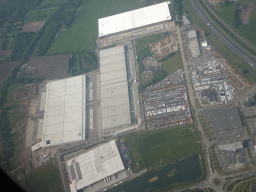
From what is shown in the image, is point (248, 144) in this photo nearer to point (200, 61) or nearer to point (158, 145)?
point (158, 145)

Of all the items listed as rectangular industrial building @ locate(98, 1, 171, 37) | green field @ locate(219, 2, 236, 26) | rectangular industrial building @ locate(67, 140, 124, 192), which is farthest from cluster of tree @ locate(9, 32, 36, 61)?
green field @ locate(219, 2, 236, 26)

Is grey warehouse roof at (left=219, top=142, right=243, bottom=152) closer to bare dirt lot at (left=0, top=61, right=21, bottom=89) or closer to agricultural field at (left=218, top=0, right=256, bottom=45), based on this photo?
agricultural field at (left=218, top=0, right=256, bottom=45)

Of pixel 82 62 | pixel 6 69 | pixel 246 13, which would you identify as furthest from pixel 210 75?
pixel 6 69

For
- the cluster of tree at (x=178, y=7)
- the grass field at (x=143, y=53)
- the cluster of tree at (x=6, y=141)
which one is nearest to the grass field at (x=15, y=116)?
the cluster of tree at (x=6, y=141)

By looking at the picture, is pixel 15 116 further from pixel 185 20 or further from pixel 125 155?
pixel 185 20

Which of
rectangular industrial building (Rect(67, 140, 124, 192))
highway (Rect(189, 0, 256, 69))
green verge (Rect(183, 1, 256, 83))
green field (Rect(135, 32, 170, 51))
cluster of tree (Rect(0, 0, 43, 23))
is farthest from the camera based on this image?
cluster of tree (Rect(0, 0, 43, 23))

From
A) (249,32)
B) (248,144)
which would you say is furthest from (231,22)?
(248,144)

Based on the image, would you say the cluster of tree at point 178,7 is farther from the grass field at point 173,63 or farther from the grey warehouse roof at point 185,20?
the grass field at point 173,63
